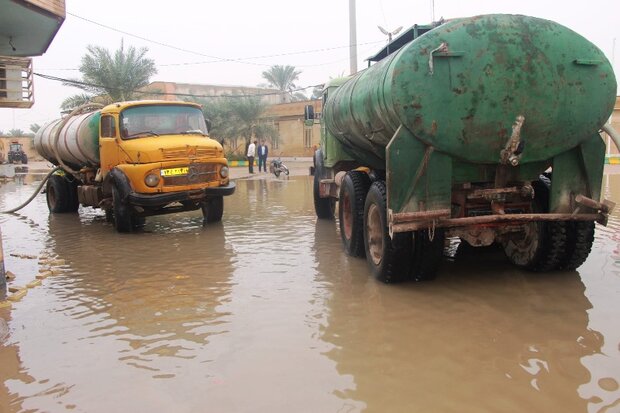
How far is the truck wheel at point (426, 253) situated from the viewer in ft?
17.1

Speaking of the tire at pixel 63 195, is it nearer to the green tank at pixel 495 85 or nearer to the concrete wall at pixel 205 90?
the green tank at pixel 495 85

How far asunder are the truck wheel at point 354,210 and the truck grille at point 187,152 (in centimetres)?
317

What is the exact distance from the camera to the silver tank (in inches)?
415

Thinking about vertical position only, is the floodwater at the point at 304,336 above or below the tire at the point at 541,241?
below

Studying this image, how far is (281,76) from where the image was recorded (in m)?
50.8

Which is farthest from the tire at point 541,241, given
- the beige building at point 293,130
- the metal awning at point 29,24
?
the beige building at point 293,130

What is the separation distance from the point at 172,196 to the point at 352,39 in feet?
53.8

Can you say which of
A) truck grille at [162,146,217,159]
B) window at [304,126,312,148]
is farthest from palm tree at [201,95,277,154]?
truck grille at [162,146,217,159]

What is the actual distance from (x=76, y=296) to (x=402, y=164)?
11.8ft

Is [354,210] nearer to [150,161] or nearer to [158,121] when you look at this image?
[150,161]

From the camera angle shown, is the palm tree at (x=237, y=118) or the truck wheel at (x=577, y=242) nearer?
the truck wheel at (x=577, y=242)

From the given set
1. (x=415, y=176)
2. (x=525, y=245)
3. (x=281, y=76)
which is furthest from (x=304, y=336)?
(x=281, y=76)

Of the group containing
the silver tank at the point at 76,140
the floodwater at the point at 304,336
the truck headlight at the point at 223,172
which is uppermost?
the silver tank at the point at 76,140

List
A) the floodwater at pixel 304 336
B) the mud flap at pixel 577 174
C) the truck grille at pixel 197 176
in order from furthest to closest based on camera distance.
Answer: the truck grille at pixel 197 176
the mud flap at pixel 577 174
the floodwater at pixel 304 336
